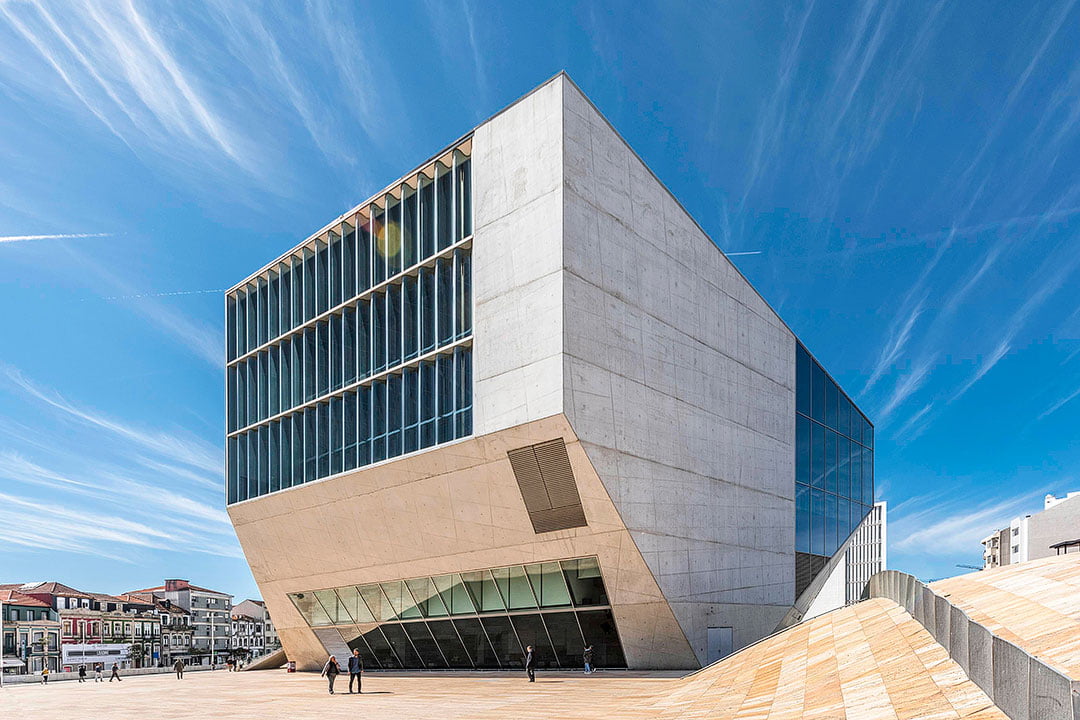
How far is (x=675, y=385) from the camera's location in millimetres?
31328

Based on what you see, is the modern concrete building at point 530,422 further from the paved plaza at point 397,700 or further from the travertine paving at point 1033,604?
the travertine paving at point 1033,604

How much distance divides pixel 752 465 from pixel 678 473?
20.9ft

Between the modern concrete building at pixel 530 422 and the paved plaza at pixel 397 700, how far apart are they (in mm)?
3225

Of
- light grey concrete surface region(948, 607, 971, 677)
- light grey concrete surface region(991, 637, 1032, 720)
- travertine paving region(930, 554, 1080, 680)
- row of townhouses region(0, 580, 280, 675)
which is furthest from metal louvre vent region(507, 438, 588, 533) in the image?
row of townhouses region(0, 580, 280, 675)

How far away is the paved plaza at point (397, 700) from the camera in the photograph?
1988 cm

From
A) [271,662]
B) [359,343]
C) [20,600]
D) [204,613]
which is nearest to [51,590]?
[20,600]

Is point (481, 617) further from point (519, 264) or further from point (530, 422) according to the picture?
point (519, 264)

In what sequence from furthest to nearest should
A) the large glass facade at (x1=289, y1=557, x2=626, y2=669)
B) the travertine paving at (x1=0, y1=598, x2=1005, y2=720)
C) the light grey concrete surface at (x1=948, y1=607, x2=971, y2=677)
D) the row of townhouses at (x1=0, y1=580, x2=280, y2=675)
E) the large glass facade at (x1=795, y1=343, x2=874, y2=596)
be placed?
the row of townhouses at (x1=0, y1=580, x2=280, y2=675) → the large glass facade at (x1=795, y1=343, x2=874, y2=596) → the large glass facade at (x1=289, y1=557, x2=626, y2=669) → the travertine paving at (x1=0, y1=598, x2=1005, y2=720) → the light grey concrete surface at (x1=948, y1=607, x2=971, y2=677)

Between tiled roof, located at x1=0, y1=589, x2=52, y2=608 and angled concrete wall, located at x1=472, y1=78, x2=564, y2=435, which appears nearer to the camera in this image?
angled concrete wall, located at x1=472, y1=78, x2=564, y2=435

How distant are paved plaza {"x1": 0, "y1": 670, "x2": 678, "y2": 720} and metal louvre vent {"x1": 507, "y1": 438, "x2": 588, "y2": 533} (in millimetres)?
4889

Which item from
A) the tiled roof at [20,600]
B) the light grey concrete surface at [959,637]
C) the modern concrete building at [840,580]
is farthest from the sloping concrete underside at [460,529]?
the tiled roof at [20,600]

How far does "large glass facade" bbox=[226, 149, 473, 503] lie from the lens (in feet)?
102

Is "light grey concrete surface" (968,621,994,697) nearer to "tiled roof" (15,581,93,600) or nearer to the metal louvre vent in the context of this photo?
the metal louvre vent

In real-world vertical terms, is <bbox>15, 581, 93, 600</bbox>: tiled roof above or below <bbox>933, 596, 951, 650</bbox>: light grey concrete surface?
below
